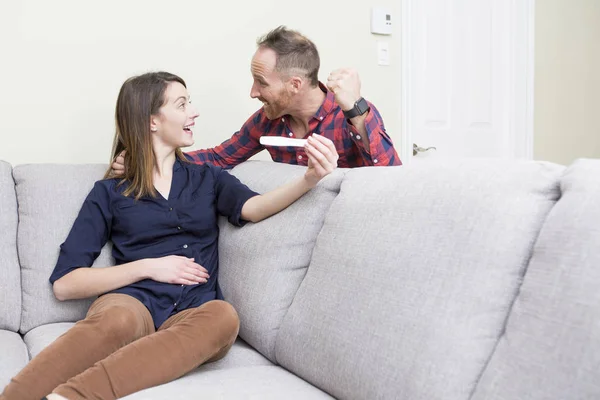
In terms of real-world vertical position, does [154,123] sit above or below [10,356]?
above

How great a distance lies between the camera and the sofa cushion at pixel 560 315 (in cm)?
87

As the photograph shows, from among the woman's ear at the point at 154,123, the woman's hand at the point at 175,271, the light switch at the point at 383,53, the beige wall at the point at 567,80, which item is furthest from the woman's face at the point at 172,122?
the beige wall at the point at 567,80

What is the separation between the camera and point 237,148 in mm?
2242

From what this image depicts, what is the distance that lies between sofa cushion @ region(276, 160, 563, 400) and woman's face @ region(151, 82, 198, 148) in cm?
66

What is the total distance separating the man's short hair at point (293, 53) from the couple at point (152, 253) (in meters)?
0.03

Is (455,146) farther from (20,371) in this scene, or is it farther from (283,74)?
(20,371)

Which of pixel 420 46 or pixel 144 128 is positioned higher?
pixel 420 46

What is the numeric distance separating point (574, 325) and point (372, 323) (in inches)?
15.4

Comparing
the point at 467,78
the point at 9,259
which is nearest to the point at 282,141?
the point at 9,259

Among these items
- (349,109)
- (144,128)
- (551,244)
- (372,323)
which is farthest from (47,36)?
(551,244)

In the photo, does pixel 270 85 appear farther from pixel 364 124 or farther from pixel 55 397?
pixel 55 397

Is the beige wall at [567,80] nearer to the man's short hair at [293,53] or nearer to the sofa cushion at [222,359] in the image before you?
the man's short hair at [293,53]

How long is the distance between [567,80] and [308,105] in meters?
2.07

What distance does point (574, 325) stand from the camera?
0.89m
